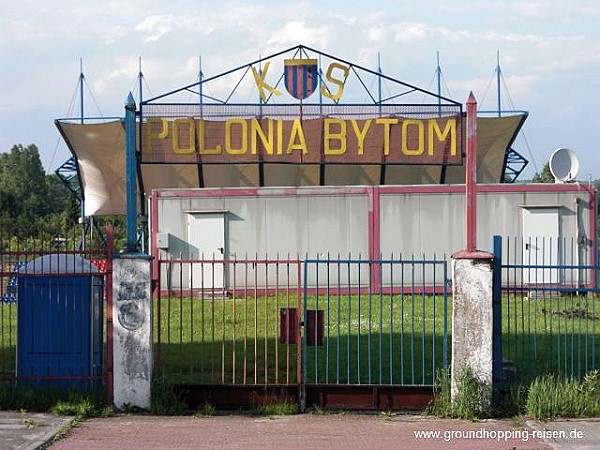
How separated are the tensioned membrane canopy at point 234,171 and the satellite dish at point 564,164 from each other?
3.73 m

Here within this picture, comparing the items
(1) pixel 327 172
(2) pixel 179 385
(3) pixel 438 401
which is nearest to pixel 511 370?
(3) pixel 438 401

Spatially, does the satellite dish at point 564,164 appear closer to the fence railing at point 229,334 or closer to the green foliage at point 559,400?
the fence railing at point 229,334

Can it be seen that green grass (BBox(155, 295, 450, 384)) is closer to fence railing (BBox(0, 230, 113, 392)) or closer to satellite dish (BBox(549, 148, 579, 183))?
fence railing (BBox(0, 230, 113, 392))

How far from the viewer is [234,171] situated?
30.9 m

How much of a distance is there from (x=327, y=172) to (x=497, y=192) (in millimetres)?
6739

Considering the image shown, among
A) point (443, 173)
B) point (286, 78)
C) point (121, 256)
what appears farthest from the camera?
point (443, 173)

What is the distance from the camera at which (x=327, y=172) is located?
1222 inches

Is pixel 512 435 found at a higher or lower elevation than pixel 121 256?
lower

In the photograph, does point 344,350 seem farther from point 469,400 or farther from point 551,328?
point 469,400

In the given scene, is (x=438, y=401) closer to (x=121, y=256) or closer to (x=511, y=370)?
(x=511, y=370)

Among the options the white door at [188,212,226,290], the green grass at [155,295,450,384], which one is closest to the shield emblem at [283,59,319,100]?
the white door at [188,212,226,290]

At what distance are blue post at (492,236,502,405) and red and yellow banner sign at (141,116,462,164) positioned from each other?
15479 millimetres

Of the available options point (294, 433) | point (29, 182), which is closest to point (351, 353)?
point (294, 433)

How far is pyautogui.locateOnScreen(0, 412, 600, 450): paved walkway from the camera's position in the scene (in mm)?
9836
